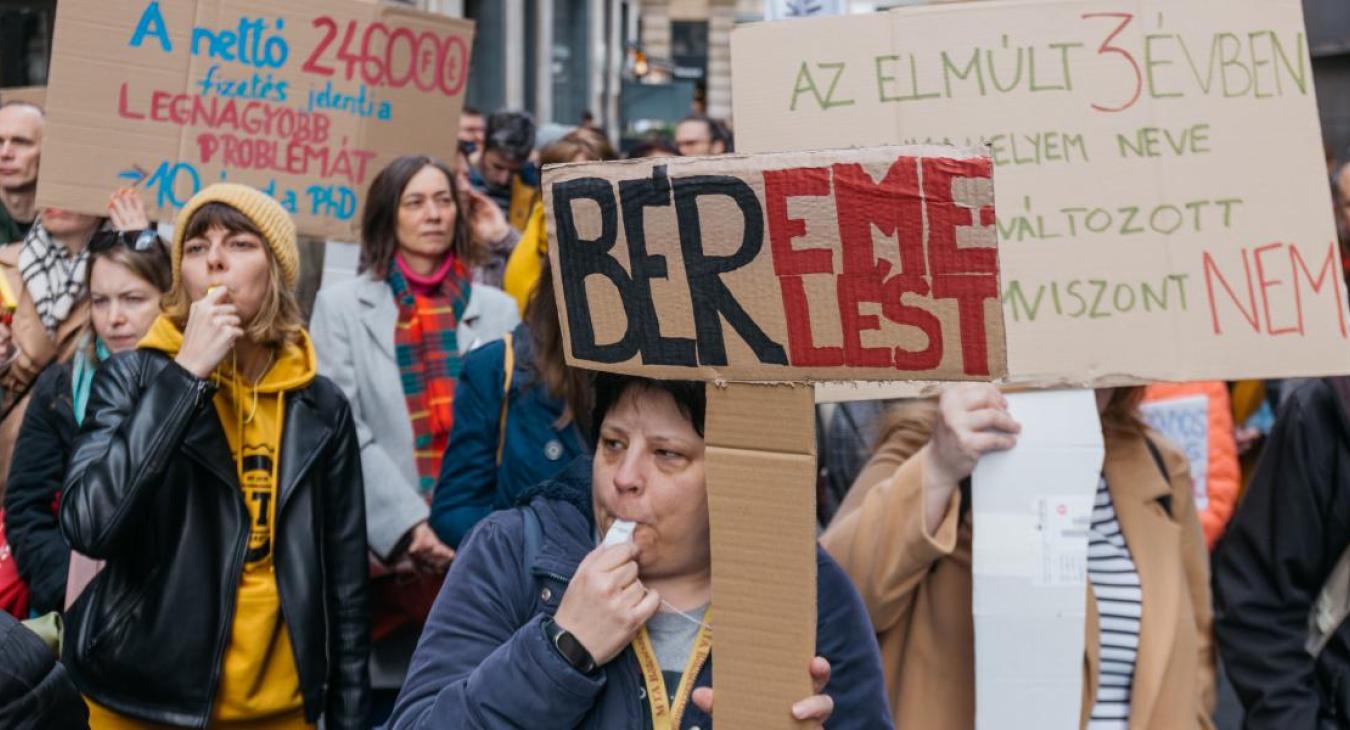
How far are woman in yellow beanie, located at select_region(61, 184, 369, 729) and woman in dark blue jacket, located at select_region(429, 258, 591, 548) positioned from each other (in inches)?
15.1

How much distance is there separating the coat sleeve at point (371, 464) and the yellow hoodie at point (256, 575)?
25.9 inches

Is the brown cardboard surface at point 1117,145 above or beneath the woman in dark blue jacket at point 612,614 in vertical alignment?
above

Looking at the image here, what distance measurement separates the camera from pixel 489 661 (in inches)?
80.0

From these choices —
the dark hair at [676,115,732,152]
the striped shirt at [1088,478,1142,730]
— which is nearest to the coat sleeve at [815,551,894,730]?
the striped shirt at [1088,478,1142,730]

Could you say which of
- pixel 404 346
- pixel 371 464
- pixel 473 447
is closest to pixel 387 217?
pixel 404 346

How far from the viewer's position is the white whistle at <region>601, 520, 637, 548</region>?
6.90 feet

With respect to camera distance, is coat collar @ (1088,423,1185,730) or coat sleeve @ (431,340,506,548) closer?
coat collar @ (1088,423,1185,730)

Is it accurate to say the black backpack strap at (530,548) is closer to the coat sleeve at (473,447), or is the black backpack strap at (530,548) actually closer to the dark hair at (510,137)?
the coat sleeve at (473,447)

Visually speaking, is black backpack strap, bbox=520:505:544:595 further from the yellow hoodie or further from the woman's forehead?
the yellow hoodie

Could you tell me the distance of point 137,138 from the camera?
15.5ft

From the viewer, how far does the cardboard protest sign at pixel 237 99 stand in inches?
183

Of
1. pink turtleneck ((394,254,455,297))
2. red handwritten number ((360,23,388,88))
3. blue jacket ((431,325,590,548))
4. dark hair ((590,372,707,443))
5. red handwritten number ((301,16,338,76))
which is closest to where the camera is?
dark hair ((590,372,707,443))

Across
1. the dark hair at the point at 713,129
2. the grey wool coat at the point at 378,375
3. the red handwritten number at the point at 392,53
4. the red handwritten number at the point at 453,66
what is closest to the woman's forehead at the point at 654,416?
the grey wool coat at the point at 378,375

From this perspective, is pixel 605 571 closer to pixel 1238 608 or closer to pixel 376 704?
pixel 1238 608
